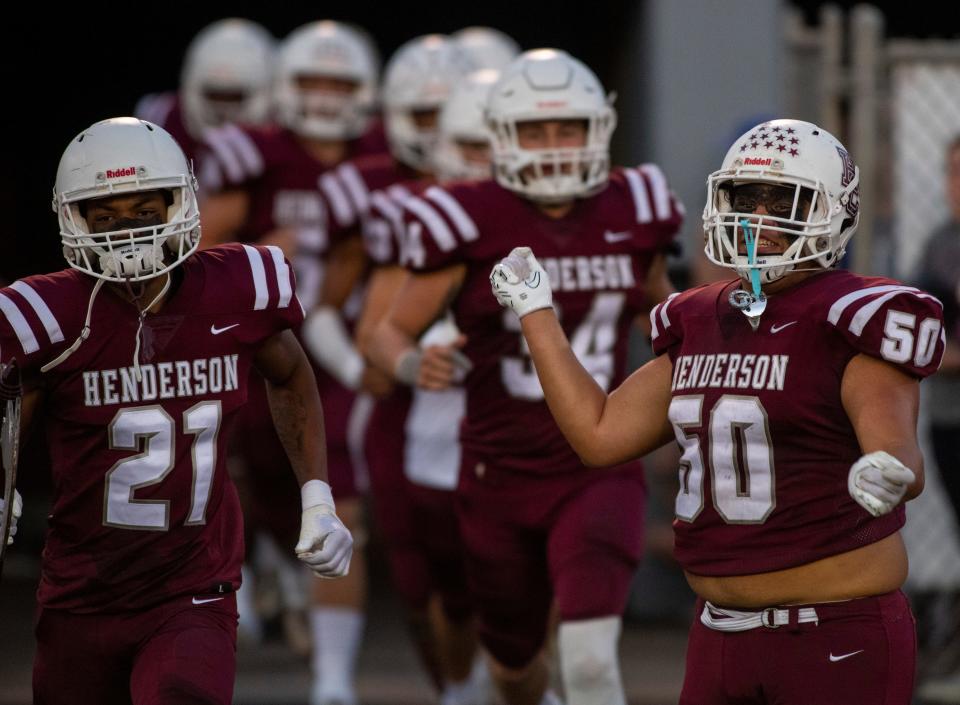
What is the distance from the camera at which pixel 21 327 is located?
12.4 feet

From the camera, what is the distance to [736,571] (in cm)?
362

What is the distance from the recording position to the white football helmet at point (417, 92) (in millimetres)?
7406

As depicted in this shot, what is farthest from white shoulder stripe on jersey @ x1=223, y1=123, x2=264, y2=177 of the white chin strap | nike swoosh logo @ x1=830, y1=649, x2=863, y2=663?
nike swoosh logo @ x1=830, y1=649, x2=863, y2=663

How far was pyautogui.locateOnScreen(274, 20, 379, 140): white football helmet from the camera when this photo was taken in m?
7.79

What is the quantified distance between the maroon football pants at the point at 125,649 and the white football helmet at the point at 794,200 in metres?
1.28

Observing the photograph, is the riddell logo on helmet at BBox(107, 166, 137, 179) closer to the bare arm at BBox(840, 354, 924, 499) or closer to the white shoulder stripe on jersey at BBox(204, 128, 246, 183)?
the bare arm at BBox(840, 354, 924, 499)

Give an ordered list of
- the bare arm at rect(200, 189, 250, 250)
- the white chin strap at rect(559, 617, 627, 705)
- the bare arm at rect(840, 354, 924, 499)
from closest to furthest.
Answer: the bare arm at rect(840, 354, 924, 499), the white chin strap at rect(559, 617, 627, 705), the bare arm at rect(200, 189, 250, 250)

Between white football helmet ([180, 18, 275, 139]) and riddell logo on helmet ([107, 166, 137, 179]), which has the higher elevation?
riddell logo on helmet ([107, 166, 137, 179])

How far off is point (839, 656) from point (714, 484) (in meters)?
0.41

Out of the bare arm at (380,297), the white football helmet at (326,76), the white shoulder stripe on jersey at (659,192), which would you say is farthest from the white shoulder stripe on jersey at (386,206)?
the white shoulder stripe on jersey at (659,192)

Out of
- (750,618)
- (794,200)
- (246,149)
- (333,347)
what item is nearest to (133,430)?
(750,618)

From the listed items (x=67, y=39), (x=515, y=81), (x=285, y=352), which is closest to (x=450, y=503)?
(x=515, y=81)

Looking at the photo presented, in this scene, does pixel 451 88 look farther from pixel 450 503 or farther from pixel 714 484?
pixel 714 484

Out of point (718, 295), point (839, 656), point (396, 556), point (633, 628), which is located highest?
point (718, 295)
